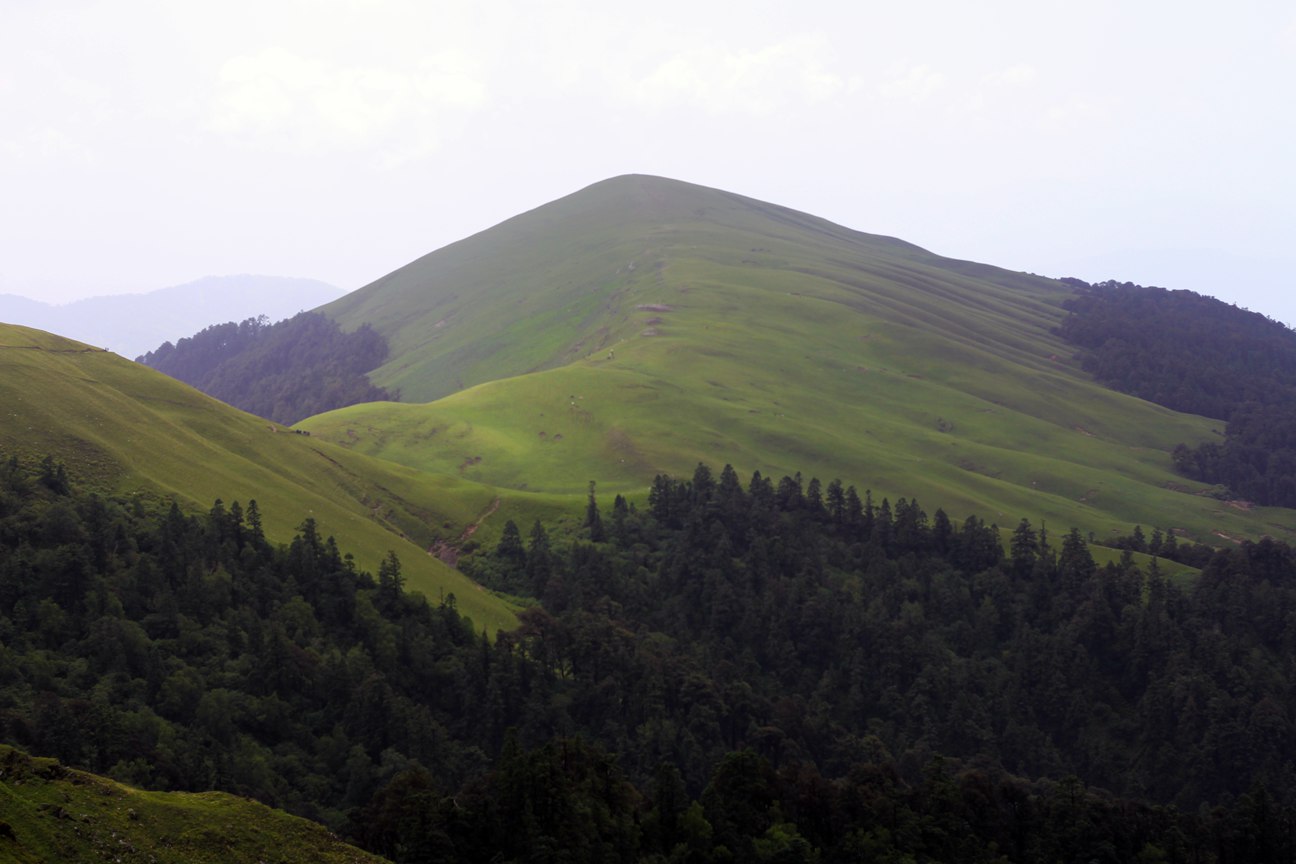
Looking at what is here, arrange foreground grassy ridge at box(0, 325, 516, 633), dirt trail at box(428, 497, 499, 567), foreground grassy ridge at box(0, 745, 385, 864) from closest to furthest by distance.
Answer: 1. foreground grassy ridge at box(0, 745, 385, 864)
2. foreground grassy ridge at box(0, 325, 516, 633)
3. dirt trail at box(428, 497, 499, 567)

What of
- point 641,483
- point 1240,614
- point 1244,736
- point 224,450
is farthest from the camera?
point 641,483

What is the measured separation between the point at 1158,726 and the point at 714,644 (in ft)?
171

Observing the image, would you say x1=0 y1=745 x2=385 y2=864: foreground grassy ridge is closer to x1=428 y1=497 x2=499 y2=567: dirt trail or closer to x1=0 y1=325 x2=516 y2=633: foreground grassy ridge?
x1=0 y1=325 x2=516 y2=633: foreground grassy ridge

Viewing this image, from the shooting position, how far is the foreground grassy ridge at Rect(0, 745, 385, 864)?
40188mm

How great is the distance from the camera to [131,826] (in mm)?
44406

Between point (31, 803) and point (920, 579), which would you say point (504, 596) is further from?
point (31, 803)

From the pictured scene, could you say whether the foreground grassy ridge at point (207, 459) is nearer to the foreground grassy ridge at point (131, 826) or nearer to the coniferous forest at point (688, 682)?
the coniferous forest at point (688, 682)

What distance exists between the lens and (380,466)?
6097 inches

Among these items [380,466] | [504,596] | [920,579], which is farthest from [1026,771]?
[380,466]

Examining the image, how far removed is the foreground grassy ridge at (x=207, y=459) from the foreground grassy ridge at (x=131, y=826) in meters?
63.3

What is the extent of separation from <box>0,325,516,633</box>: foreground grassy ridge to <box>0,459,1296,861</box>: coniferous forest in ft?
26.3

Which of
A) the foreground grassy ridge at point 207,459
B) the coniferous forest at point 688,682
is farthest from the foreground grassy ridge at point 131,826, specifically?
the foreground grassy ridge at point 207,459

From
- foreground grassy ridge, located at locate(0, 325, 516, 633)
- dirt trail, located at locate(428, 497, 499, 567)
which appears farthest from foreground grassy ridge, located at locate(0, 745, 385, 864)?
dirt trail, located at locate(428, 497, 499, 567)

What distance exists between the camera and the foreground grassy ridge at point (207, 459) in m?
107
